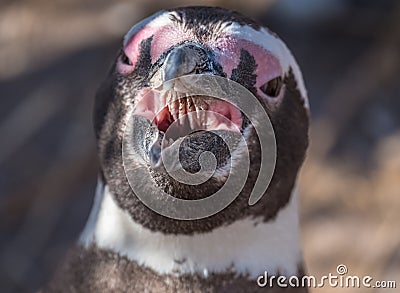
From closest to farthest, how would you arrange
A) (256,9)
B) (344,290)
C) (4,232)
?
(344,290)
(4,232)
(256,9)

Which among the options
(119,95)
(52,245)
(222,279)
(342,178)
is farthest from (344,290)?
(119,95)

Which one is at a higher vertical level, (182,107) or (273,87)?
(273,87)

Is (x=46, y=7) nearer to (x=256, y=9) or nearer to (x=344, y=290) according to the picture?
(x=256, y=9)

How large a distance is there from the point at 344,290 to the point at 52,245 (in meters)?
1.40

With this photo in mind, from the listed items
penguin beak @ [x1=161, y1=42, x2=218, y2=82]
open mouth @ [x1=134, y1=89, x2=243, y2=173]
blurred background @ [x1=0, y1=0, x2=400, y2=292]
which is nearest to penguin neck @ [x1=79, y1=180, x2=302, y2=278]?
open mouth @ [x1=134, y1=89, x2=243, y2=173]

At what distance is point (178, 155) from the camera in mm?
1915

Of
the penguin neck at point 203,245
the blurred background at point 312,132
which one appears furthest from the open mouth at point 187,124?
the blurred background at point 312,132

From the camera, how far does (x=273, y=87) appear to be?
2234mm

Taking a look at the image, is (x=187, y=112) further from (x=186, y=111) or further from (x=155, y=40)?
(x=155, y=40)

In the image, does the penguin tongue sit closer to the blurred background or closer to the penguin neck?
the penguin neck

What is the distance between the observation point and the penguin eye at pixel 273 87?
7.25 ft

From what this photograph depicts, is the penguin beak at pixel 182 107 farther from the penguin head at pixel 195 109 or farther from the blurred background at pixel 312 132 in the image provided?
the blurred background at pixel 312 132

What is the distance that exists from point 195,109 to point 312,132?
282cm

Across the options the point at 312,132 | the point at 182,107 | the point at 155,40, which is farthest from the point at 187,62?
the point at 312,132
